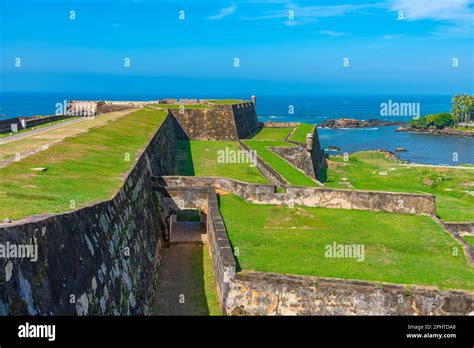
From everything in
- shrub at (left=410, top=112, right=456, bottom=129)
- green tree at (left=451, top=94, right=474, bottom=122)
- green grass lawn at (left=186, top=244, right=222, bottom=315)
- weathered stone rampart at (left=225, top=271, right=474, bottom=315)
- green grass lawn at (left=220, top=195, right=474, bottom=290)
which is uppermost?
green tree at (left=451, top=94, right=474, bottom=122)

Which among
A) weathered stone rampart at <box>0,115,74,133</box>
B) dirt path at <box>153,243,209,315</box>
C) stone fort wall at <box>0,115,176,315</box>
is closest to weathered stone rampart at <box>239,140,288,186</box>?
dirt path at <box>153,243,209,315</box>

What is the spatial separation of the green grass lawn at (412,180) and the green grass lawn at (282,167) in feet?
16.3

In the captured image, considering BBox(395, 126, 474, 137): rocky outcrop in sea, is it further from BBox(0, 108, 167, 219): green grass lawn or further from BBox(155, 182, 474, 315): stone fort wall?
BBox(155, 182, 474, 315): stone fort wall

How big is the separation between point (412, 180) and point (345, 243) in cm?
2519

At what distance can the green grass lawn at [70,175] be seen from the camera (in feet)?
30.0

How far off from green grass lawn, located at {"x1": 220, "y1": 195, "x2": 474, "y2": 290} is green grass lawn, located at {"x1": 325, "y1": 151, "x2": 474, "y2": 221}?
9944 millimetres

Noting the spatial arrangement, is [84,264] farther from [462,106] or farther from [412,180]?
[462,106]

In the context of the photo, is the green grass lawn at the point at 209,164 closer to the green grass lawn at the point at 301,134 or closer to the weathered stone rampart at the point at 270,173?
the weathered stone rampart at the point at 270,173

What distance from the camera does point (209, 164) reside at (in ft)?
89.9

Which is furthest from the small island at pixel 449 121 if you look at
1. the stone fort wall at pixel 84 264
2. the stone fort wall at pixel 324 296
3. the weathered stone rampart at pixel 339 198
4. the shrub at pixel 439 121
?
the stone fort wall at pixel 84 264

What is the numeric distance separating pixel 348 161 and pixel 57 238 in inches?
1706

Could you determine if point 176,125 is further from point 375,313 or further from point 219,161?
point 375,313

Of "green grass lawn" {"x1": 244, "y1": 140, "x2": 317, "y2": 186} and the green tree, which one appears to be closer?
"green grass lawn" {"x1": 244, "y1": 140, "x2": 317, "y2": 186}

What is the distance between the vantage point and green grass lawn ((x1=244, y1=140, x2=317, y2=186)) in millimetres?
21359
